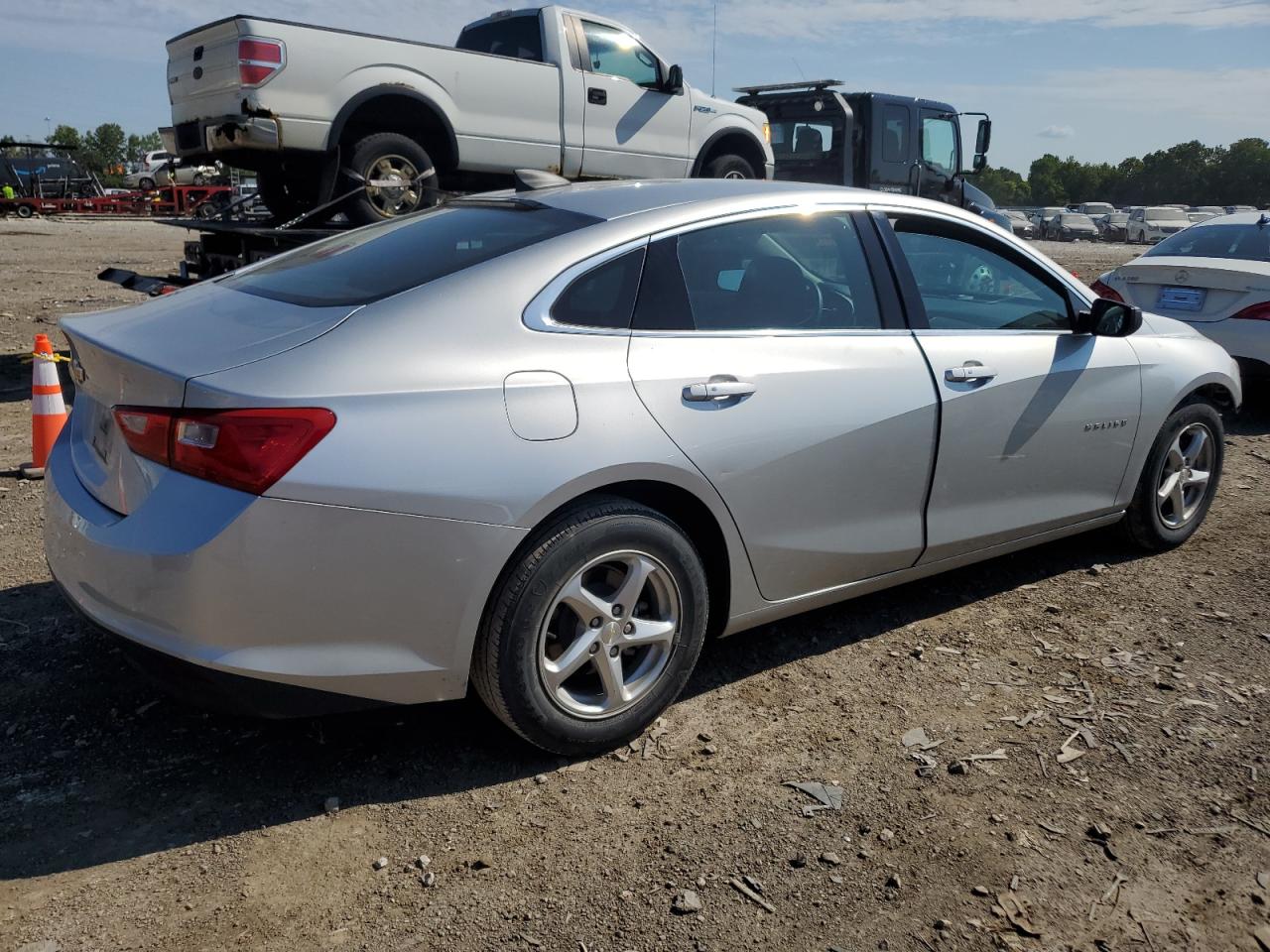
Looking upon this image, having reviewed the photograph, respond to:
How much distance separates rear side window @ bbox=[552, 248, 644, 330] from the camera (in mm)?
3090

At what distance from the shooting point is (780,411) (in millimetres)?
3369

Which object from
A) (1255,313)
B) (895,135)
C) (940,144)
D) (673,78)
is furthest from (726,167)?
(1255,313)

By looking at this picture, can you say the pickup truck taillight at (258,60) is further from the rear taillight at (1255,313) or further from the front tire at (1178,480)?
the rear taillight at (1255,313)

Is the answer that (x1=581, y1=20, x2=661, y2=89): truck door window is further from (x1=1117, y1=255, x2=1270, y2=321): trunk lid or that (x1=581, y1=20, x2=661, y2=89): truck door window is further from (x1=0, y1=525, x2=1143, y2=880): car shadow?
(x1=0, y1=525, x2=1143, y2=880): car shadow

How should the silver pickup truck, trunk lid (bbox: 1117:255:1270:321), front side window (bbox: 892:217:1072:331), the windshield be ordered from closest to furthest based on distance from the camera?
front side window (bbox: 892:217:1072:331) < trunk lid (bbox: 1117:255:1270:321) < the silver pickup truck < the windshield

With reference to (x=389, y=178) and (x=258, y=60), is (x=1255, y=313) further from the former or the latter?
(x=258, y=60)

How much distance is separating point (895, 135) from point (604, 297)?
1181 centimetres

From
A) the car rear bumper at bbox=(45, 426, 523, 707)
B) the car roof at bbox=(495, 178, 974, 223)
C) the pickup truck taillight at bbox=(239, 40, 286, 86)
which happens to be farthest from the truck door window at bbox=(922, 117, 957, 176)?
the car rear bumper at bbox=(45, 426, 523, 707)

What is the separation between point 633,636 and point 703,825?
1.84 ft

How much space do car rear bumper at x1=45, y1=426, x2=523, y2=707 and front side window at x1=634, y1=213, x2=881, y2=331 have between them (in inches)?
37.3

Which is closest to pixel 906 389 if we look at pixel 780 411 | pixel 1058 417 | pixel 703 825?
pixel 780 411

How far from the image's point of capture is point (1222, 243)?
843 centimetres

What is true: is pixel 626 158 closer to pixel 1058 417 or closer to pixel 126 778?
pixel 1058 417

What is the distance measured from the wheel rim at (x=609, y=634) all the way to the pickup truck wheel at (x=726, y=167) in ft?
28.1
